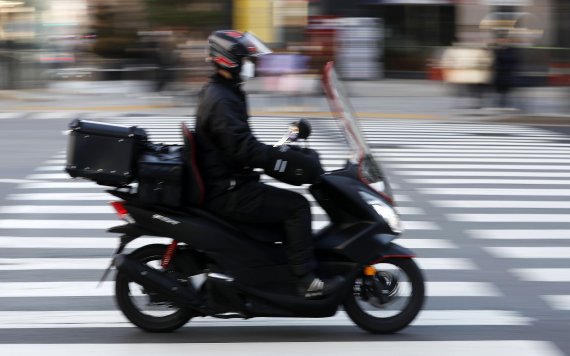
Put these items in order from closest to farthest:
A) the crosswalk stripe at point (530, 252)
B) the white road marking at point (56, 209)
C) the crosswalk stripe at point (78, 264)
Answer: the crosswalk stripe at point (78, 264), the crosswalk stripe at point (530, 252), the white road marking at point (56, 209)

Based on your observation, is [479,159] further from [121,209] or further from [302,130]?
[121,209]

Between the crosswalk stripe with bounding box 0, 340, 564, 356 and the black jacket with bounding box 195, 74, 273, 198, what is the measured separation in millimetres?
876

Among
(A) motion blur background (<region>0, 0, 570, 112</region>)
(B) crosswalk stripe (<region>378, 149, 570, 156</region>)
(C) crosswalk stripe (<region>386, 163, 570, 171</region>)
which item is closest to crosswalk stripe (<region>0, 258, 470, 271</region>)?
(C) crosswalk stripe (<region>386, 163, 570, 171</region>)

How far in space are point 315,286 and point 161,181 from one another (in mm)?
1051

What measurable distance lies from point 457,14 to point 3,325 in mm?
26246

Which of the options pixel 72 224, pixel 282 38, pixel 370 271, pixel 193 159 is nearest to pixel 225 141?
pixel 193 159

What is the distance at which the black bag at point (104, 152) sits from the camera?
18.1 feet

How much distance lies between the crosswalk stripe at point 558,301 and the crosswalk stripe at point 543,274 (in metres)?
0.52

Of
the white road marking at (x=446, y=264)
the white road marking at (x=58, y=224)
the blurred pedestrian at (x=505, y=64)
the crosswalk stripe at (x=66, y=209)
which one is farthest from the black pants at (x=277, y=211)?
the blurred pedestrian at (x=505, y=64)

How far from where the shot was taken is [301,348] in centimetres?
556

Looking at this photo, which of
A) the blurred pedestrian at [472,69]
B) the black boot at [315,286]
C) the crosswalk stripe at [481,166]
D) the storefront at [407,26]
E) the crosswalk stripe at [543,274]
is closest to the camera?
the black boot at [315,286]

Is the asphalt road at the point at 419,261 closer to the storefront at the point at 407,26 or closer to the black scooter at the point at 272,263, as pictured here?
the black scooter at the point at 272,263

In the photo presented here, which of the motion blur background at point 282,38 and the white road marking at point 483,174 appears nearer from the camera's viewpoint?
the white road marking at point 483,174

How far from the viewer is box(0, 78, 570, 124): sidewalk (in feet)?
67.8
